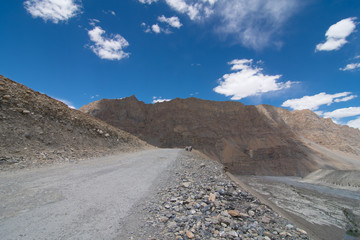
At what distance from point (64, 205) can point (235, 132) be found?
9217cm

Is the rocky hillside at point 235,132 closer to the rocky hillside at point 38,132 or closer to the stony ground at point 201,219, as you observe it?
the rocky hillside at point 38,132

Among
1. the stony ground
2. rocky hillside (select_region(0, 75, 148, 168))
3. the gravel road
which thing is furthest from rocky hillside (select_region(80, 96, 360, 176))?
the gravel road

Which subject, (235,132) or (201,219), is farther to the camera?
(235,132)

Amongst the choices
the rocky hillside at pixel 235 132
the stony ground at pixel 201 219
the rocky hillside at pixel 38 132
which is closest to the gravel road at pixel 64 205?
the stony ground at pixel 201 219

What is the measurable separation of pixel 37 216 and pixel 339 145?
12166 centimetres

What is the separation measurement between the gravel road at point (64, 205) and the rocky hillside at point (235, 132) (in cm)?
7280

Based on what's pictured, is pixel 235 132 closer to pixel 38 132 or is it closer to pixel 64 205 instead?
pixel 38 132

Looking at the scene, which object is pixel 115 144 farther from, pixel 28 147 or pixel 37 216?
pixel 37 216

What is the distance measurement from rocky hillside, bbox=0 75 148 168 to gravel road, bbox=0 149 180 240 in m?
2.58

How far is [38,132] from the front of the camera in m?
10.7

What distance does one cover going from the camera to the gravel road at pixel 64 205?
3.05 m

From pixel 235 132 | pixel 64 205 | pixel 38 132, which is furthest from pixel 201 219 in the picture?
pixel 235 132

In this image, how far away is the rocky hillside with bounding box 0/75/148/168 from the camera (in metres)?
8.71

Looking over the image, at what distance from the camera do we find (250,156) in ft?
260
